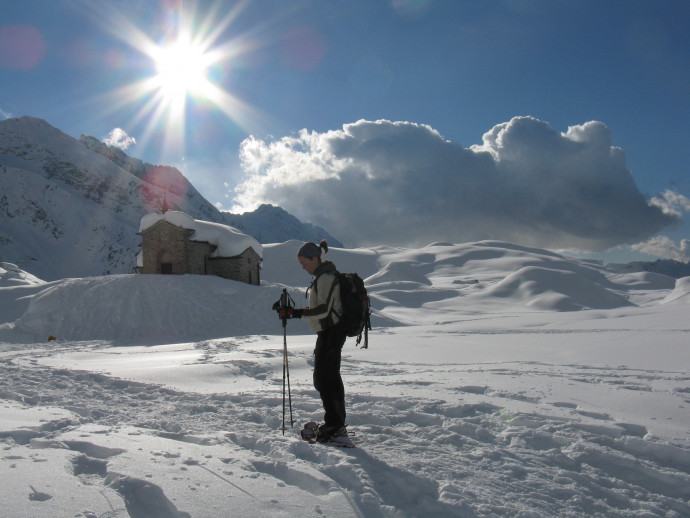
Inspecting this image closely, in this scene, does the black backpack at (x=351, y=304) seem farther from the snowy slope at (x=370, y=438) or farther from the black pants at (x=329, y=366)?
the snowy slope at (x=370, y=438)

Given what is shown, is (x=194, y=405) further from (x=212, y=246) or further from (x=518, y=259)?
(x=518, y=259)

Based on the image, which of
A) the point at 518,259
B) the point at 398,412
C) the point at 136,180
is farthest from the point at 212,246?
the point at 136,180

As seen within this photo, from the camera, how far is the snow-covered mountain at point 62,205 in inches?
4379

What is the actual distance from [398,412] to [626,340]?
34.3 ft

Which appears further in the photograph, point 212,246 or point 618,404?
point 212,246

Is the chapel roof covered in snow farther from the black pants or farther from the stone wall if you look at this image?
the black pants

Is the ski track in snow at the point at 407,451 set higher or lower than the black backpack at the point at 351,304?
lower

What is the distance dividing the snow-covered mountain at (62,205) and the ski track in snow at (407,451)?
346 ft

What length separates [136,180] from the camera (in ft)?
545

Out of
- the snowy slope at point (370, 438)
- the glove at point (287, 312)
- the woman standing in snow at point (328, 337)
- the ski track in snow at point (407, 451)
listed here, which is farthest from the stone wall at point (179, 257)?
the woman standing in snow at point (328, 337)

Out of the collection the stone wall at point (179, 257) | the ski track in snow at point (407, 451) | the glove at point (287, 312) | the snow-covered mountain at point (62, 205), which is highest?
the snow-covered mountain at point (62, 205)

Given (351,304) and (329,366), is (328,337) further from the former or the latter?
(351,304)

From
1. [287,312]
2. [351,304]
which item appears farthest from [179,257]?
[351,304]

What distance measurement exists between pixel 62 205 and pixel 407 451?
15384 centimetres
